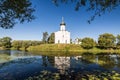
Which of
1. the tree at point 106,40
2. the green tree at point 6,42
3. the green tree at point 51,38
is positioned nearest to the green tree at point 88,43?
the tree at point 106,40

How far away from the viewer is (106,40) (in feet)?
355

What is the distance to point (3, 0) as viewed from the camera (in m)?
14.3

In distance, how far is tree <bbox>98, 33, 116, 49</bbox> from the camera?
109 metres

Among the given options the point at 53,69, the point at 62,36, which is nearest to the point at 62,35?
the point at 62,36

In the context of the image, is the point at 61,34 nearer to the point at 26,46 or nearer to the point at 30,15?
the point at 26,46

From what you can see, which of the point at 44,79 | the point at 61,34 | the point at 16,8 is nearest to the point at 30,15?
the point at 16,8

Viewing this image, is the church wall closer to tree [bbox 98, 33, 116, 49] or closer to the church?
the church

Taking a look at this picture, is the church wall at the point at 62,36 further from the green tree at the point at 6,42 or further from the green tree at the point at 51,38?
the green tree at the point at 6,42

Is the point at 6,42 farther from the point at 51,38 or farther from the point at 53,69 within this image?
the point at 53,69

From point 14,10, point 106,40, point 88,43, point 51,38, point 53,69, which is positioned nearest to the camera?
point 14,10

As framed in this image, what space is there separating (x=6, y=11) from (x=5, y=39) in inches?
5576

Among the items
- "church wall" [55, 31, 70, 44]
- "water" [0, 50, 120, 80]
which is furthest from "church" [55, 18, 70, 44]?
"water" [0, 50, 120, 80]

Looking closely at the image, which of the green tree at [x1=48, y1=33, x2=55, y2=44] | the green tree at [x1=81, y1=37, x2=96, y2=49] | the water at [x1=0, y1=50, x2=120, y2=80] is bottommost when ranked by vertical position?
the water at [x1=0, y1=50, x2=120, y2=80]

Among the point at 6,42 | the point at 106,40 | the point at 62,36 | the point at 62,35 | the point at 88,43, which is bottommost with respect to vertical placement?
the point at 88,43
